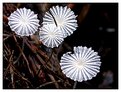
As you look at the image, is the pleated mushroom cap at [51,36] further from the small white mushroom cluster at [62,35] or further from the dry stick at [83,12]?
the dry stick at [83,12]

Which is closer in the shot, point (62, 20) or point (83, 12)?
point (62, 20)

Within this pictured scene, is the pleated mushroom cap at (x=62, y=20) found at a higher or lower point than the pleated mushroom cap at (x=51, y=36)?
higher

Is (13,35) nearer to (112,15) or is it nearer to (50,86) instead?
(50,86)

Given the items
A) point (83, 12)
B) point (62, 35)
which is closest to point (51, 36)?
point (62, 35)

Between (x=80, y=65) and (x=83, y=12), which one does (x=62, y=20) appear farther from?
(x=83, y=12)

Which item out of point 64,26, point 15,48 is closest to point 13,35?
point 15,48

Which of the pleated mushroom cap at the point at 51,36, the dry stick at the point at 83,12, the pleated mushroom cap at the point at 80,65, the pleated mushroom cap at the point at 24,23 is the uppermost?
the dry stick at the point at 83,12

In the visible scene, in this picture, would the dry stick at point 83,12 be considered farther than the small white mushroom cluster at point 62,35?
Yes

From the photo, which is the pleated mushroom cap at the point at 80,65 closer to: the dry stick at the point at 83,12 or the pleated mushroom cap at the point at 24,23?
the pleated mushroom cap at the point at 24,23

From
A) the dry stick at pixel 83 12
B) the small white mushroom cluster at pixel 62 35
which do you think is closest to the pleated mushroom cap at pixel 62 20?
the small white mushroom cluster at pixel 62 35

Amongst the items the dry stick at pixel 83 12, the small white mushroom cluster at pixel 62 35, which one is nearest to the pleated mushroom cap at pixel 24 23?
the small white mushroom cluster at pixel 62 35

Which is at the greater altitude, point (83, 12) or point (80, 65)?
point (83, 12)

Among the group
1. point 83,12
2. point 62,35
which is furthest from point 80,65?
point 83,12
